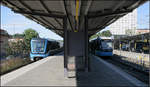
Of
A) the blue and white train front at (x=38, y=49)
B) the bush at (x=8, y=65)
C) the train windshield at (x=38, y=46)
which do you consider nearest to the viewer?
the bush at (x=8, y=65)

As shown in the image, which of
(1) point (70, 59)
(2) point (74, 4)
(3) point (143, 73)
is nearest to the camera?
(2) point (74, 4)

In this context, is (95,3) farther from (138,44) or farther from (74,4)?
(138,44)

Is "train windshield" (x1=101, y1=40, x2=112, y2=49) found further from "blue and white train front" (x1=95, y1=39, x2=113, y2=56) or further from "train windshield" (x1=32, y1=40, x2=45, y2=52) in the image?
"train windshield" (x1=32, y1=40, x2=45, y2=52)

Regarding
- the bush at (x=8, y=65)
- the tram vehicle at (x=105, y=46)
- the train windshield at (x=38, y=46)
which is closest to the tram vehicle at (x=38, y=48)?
the train windshield at (x=38, y=46)

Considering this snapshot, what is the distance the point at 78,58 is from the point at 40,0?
3.74 metres

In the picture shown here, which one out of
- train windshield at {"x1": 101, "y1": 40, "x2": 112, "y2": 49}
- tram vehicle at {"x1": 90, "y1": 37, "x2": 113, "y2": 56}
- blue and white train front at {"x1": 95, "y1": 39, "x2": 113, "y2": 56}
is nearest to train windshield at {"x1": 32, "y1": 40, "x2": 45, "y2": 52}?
tram vehicle at {"x1": 90, "y1": 37, "x2": 113, "y2": 56}

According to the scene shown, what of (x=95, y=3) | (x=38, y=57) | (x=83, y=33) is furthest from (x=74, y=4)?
(x=38, y=57)

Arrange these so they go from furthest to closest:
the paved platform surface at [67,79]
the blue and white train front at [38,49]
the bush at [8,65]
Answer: the blue and white train front at [38,49] < the bush at [8,65] < the paved platform surface at [67,79]

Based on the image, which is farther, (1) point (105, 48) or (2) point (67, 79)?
(1) point (105, 48)

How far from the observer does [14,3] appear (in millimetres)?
8031

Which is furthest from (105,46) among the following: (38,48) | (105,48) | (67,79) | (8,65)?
(67,79)

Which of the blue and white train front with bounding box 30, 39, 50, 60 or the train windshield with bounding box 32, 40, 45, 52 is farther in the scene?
the train windshield with bounding box 32, 40, 45, 52

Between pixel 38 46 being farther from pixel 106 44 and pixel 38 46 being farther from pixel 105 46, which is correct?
pixel 106 44

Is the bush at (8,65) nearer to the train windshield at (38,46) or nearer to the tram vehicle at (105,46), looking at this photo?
the train windshield at (38,46)
